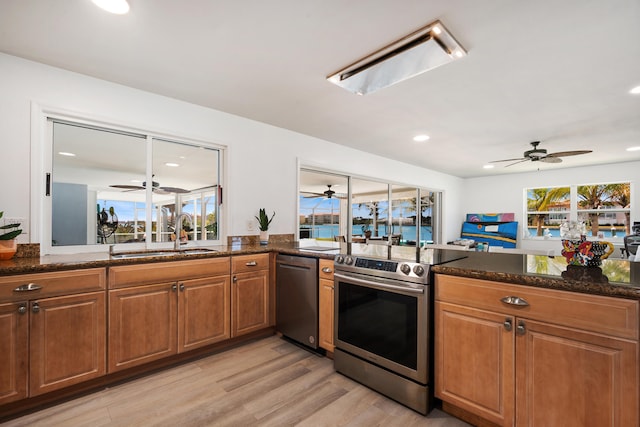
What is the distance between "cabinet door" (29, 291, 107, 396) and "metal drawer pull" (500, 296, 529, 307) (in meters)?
2.47

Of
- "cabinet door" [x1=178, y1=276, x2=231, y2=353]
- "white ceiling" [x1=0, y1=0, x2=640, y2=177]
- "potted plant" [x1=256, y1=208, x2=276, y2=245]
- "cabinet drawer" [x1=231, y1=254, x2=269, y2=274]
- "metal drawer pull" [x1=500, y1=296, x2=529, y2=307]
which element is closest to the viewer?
"metal drawer pull" [x1=500, y1=296, x2=529, y2=307]

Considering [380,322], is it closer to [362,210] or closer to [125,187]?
[125,187]

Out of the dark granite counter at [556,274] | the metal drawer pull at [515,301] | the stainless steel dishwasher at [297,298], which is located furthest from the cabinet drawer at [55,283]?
the metal drawer pull at [515,301]

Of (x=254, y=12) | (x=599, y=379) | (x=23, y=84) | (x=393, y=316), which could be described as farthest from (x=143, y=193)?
(x=599, y=379)

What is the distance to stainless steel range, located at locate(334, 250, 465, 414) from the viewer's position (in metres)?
1.76

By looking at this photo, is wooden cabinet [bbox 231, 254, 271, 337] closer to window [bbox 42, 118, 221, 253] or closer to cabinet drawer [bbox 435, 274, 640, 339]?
window [bbox 42, 118, 221, 253]

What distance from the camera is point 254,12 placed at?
1.64 metres

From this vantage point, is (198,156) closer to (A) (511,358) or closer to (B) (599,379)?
(A) (511,358)

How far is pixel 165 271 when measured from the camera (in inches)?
88.7

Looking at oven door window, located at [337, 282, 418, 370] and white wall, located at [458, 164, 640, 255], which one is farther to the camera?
white wall, located at [458, 164, 640, 255]

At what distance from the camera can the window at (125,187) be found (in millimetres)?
2379

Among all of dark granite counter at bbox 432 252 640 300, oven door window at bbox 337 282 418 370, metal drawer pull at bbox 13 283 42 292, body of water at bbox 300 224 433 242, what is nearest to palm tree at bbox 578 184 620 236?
body of water at bbox 300 224 433 242

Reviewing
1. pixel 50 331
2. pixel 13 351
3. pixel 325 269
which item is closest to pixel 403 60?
pixel 325 269

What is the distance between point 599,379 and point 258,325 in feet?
7.81
